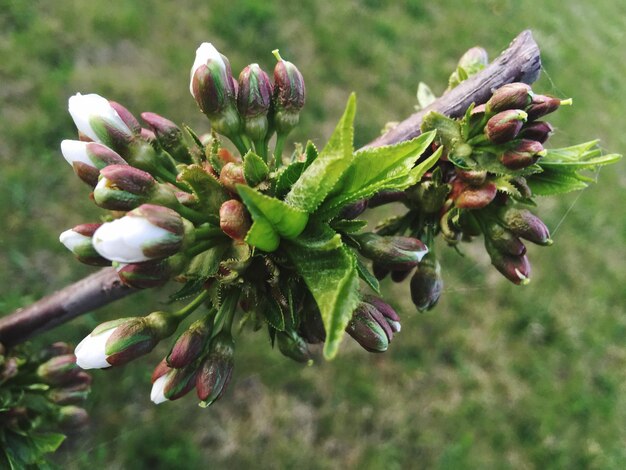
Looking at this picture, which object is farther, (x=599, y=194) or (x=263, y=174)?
(x=599, y=194)

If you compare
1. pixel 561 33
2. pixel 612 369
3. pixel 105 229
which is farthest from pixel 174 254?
pixel 561 33

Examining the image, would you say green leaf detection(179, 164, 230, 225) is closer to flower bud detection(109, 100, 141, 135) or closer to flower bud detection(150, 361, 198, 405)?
flower bud detection(109, 100, 141, 135)

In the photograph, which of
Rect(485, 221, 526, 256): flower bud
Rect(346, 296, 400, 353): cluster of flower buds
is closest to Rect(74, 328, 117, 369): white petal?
Rect(346, 296, 400, 353): cluster of flower buds

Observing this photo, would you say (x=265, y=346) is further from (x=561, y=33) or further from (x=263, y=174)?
(x=561, y=33)

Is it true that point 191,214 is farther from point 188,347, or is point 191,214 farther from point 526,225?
point 526,225

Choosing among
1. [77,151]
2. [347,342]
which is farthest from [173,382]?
[347,342]

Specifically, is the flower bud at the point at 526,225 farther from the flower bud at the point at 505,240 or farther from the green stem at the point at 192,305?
the green stem at the point at 192,305
